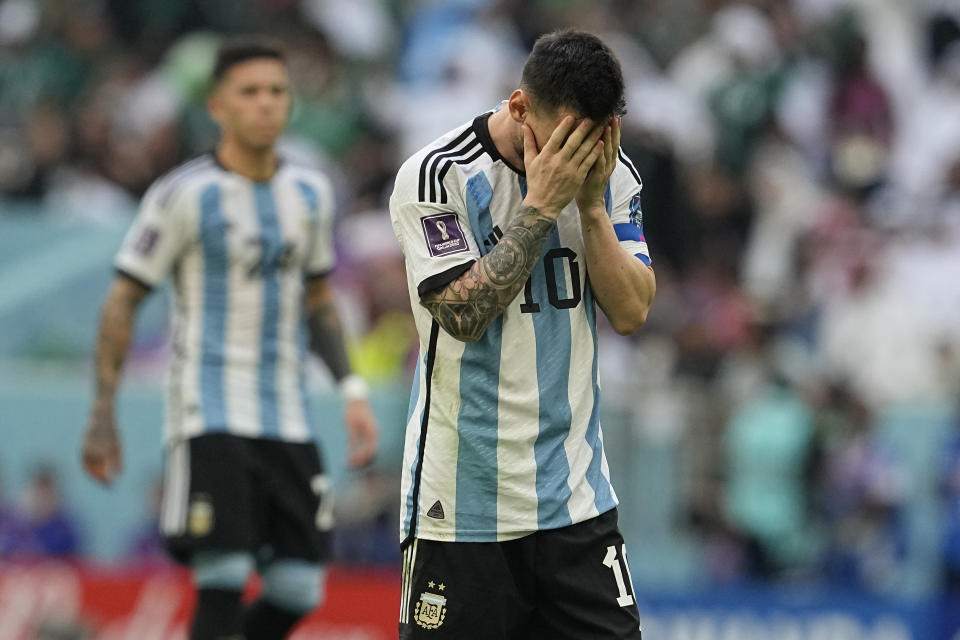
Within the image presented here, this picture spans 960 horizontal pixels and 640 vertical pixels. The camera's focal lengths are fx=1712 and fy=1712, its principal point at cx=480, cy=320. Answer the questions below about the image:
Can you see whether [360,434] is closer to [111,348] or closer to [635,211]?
[111,348]

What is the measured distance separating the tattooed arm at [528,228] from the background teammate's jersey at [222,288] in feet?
8.27

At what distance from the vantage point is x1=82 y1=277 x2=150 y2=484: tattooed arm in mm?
6859

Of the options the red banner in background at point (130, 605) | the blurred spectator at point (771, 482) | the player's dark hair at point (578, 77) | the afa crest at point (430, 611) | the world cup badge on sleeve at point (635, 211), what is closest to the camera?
the player's dark hair at point (578, 77)

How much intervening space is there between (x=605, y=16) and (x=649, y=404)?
534 centimetres

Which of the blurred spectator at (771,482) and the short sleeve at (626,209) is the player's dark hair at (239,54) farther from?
the blurred spectator at (771,482)

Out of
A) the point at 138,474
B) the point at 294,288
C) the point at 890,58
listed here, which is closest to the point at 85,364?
the point at 138,474

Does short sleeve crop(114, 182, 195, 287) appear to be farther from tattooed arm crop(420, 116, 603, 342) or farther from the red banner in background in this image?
the red banner in background

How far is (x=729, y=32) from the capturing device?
46.5ft

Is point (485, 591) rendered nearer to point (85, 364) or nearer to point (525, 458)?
point (525, 458)

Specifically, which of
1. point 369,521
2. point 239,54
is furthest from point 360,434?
point 369,521

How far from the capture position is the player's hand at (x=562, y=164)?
4.44 m

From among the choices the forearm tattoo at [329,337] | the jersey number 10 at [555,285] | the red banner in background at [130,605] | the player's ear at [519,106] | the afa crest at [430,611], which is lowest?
the red banner in background at [130,605]

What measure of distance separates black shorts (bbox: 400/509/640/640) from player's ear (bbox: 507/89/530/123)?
1.16 m

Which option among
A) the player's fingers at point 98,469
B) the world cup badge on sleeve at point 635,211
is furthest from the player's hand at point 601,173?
the player's fingers at point 98,469
